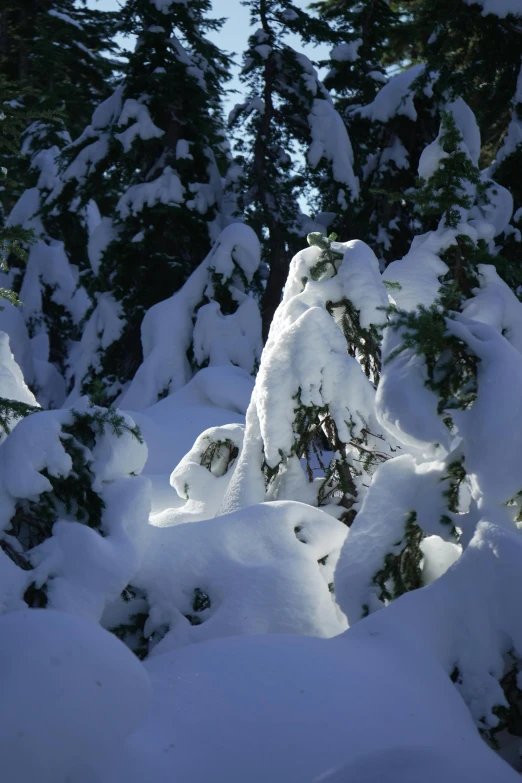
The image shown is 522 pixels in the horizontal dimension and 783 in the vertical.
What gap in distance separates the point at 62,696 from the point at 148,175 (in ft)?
37.9

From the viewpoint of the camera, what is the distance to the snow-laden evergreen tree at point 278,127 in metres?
12.3

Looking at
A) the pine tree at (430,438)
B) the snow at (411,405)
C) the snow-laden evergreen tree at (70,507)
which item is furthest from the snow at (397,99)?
the snow-laden evergreen tree at (70,507)

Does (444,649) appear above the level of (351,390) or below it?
below

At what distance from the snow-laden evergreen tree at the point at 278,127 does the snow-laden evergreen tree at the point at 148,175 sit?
0.67 meters

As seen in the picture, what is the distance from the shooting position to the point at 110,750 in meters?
2.07

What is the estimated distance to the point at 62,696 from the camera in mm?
2021

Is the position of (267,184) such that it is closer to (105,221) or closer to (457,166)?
(105,221)

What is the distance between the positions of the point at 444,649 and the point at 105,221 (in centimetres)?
1085

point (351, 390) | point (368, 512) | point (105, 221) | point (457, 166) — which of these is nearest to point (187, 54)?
point (105, 221)

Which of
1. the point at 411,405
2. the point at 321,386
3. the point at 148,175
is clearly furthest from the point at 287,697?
the point at 148,175

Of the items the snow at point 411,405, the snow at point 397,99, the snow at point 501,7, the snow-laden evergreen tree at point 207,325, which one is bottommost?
the snow-laden evergreen tree at point 207,325

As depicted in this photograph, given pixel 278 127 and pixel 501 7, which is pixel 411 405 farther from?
pixel 278 127

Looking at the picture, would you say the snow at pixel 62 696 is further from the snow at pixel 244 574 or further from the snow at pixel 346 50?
the snow at pixel 346 50

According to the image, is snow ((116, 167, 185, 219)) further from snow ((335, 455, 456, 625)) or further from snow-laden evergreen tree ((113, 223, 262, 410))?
snow ((335, 455, 456, 625))
